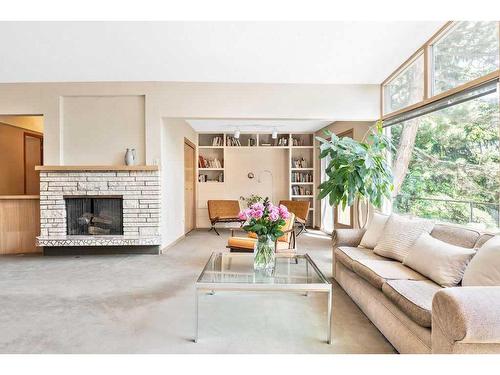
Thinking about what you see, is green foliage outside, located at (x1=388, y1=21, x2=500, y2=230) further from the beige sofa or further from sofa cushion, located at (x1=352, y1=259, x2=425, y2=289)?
sofa cushion, located at (x1=352, y1=259, x2=425, y2=289)

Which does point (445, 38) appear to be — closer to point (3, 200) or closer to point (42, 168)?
point (42, 168)

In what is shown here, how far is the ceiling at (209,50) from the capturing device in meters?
3.38

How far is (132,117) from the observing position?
201 inches

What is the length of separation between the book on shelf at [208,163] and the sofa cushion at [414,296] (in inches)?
242

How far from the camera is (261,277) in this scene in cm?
254

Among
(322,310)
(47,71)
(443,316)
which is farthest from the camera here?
(47,71)

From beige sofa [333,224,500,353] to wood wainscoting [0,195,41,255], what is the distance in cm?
466

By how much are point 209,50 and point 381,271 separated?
9.98ft

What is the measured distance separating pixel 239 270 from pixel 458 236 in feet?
5.84

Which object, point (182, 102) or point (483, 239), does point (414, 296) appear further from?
point (182, 102)

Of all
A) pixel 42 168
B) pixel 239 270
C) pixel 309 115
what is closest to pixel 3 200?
pixel 42 168

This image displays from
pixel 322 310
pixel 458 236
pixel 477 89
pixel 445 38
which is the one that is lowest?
pixel 322 310

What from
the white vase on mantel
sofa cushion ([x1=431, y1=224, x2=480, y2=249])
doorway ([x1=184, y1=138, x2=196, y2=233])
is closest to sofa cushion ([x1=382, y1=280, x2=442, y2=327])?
sofa cushion ([x1=431, y1=224, x2=480, y2=249])
